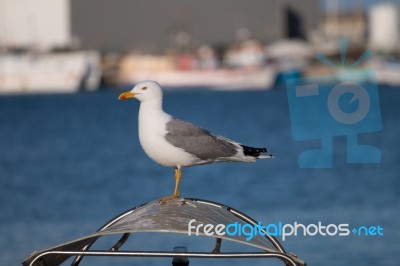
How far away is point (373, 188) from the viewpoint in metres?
20.7

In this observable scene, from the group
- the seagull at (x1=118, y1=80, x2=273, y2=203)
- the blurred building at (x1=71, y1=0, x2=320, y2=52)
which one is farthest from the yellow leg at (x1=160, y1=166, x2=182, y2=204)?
the blurred building at (x1=71, y1=0, x2=320, y2=52)

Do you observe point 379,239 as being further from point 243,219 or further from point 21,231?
point 243,219

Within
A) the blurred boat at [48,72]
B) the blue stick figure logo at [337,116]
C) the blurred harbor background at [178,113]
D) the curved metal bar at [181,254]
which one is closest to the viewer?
the curved metal bar at [181,254]

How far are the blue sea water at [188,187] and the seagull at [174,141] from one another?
7072mm

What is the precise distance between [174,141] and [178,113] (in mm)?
45338

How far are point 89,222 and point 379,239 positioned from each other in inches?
181

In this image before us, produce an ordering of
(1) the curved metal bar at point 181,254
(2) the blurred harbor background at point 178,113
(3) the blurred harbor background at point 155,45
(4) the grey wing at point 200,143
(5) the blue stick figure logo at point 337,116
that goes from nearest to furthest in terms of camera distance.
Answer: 1. (1) the curved metal bar at point 181,254
2. (4) the grey wing at point 200,143
3. (5) the blue stick figure logo at point 337,116
4. (2) the blurred harbor background at point 178,113
5. (3) the blurred harbor background at point 155,45

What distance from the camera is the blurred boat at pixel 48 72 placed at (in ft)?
243

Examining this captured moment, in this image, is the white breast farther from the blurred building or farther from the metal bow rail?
the blurred building

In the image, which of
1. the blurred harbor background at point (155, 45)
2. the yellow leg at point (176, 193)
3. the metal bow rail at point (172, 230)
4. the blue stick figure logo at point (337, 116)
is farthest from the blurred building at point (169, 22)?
the metal bow rail at point (172, 230)

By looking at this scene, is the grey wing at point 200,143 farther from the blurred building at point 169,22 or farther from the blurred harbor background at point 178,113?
the blurred building at point 169,22

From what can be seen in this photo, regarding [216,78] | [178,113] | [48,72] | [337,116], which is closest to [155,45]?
[216,78]

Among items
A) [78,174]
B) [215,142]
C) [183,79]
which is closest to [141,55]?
[183,79]

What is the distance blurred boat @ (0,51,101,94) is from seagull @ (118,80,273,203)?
68852 millimetres
